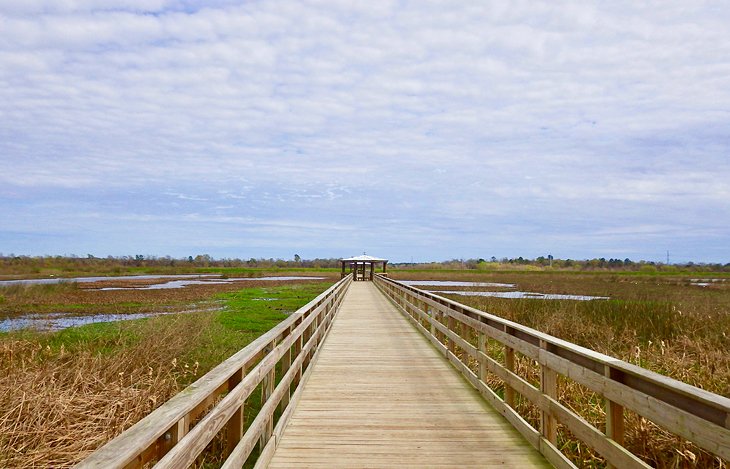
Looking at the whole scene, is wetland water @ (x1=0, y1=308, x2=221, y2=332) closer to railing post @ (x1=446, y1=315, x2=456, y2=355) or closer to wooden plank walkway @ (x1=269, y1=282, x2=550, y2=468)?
wooden plank walkway @ (x1=269, y1=282, x2=550, y2=468)

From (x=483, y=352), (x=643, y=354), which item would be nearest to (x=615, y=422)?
(x=483, y=352)

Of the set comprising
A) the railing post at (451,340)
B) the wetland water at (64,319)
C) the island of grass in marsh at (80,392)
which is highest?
the railing post at (451,340)

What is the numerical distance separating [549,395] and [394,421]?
5.24ft

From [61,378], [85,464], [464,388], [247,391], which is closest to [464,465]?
[247,391]

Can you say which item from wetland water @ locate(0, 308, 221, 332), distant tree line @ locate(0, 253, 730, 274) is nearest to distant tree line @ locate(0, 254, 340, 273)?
distant tree line @ locate(0, 253, 730, 274)

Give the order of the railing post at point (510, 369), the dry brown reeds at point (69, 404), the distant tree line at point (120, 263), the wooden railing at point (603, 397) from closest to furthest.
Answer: the wooden railing at point (603, 397), the dry brown reeds at point (69, 404), the railing post at point (510, 369), the distant tree line at point (120, 263)

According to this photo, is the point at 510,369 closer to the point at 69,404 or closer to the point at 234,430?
the point at 234,430

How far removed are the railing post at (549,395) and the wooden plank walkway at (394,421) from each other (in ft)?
0.64

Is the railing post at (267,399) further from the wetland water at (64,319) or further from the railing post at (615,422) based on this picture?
the wetland water at (64,319)

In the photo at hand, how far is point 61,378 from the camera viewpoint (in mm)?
6656

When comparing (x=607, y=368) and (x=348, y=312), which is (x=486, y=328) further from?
(x=348, y=312)

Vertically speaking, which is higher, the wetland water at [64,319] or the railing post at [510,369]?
the railing post at [510,369]

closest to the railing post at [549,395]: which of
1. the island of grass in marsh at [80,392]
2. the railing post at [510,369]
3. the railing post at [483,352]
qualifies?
the railing post at [510,369]

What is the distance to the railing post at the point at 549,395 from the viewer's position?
3901 millimetres
